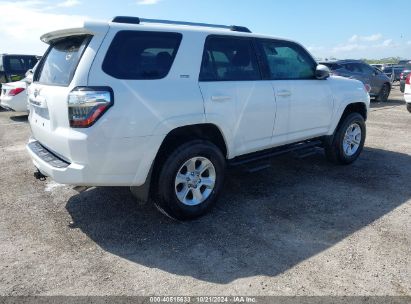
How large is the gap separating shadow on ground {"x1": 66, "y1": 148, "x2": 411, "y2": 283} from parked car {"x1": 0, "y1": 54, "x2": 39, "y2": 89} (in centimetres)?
1050

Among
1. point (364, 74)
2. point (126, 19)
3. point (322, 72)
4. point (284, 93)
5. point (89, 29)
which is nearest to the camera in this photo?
point (89, 29)

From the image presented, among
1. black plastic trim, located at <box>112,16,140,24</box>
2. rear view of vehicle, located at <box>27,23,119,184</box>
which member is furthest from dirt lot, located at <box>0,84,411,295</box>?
black plastic trim, located at <box>112,16,140,24</box>

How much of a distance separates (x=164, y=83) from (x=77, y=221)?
1783 millimetres

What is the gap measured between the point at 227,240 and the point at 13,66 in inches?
503

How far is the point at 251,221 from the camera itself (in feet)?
12.5

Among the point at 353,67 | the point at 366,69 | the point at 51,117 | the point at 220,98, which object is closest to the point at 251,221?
the point at 220,98

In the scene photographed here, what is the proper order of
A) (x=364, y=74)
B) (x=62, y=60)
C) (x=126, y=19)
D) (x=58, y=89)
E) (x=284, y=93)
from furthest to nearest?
(x=364, y=74) → (x=284, y=93) → (x=62, y=60) → (x=126, y=19) → (x=58, y=89)

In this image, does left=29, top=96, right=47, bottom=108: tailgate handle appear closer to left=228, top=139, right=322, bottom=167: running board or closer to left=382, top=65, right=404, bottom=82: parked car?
left=228, top=139, right=322, bottom=167: running board

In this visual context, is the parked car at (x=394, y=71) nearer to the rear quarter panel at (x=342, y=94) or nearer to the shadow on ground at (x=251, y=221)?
the rear quarter panel at (x=342, y=94)

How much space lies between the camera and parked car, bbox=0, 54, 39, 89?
1292cm

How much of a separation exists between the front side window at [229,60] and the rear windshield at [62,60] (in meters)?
1.18

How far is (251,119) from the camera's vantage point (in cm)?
410

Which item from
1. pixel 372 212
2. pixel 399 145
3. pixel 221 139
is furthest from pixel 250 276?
pixel 399 145

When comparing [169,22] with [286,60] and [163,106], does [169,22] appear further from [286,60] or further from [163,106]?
[286,60]
